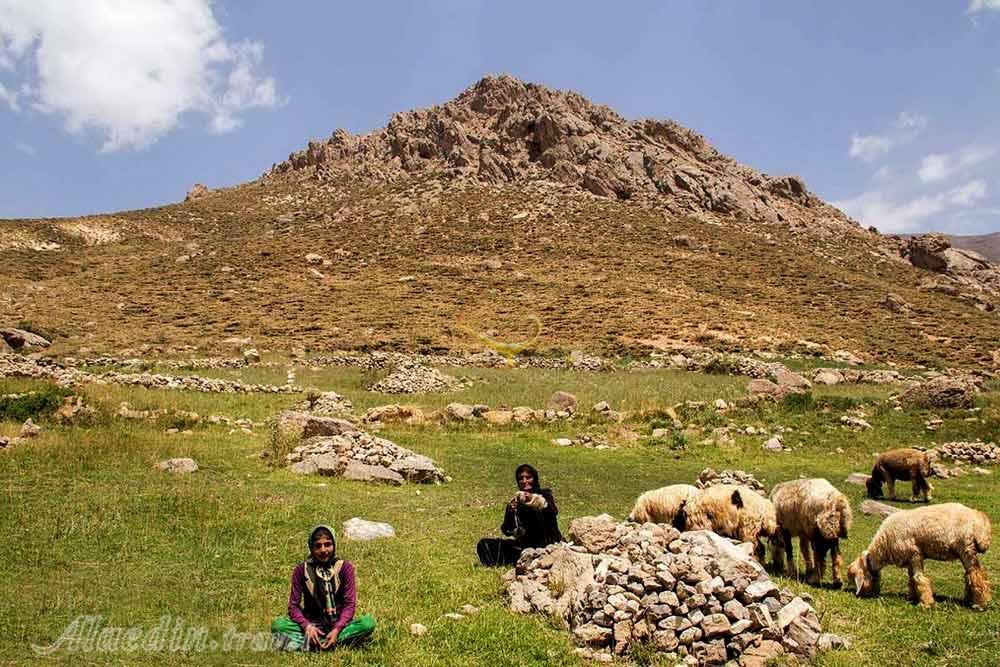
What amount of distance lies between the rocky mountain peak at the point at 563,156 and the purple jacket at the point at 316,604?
256ft

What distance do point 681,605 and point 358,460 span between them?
33.8 feet

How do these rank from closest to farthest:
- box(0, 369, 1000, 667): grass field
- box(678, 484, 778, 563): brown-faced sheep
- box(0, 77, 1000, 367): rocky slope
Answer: box(0, 369, 1000, 667): grass field, box(678, 484, 778, 563): brown-faced sheep, box(0, 77, 1000, 367): rocky slope

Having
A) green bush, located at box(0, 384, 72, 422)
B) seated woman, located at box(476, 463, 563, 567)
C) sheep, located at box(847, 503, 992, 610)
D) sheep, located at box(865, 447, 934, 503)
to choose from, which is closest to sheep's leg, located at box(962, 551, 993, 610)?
sheep, located at box(847, 503, 992, 610)

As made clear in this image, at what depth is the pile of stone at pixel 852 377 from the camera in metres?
34.4

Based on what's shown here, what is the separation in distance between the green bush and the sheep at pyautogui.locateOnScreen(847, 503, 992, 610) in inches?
759

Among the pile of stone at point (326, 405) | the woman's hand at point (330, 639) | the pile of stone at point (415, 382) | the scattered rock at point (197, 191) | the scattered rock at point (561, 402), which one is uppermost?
the scattered rock at point (197, 191)

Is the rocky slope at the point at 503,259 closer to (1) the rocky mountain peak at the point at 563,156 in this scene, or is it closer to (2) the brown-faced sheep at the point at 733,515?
(1) the rocky mountain peak at the point at 563,156

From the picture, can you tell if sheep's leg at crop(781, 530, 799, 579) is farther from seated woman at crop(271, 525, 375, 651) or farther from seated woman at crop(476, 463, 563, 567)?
seated woman at crop(271, 525, 375, 651)

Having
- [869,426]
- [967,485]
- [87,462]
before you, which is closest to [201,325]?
[87,462]

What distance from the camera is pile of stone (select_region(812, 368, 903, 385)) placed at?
34419mm

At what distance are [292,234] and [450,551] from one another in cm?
7023

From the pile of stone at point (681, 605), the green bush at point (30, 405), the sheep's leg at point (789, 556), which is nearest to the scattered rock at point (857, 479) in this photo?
the sheep's leg at point (789, 556)

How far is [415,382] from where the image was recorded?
30.3m

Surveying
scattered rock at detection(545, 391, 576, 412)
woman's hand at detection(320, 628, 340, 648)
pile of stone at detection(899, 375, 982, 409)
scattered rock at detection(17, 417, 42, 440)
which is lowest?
woman's hand at detection(320, 628, 340, 648)
